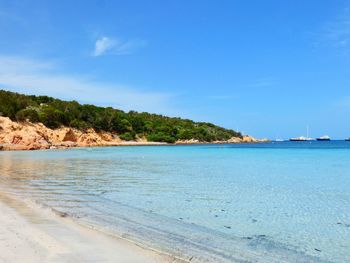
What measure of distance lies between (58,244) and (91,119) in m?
81.4

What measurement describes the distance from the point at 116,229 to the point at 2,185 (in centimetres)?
822

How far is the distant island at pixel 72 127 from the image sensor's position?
5903 centimetres

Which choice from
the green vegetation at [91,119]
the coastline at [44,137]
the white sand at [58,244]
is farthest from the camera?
the green vegetation at [91,119]

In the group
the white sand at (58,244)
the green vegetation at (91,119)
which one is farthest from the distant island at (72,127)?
the white sand at (58,244)

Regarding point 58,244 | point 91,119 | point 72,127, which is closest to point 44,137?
point 72,127

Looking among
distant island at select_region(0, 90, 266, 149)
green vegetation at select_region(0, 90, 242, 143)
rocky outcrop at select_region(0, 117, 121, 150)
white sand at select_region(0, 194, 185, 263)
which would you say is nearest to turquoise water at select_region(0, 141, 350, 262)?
white sand at select_region(0, 194, 185, 263)

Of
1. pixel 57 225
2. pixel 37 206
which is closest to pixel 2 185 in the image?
pixel 37 206

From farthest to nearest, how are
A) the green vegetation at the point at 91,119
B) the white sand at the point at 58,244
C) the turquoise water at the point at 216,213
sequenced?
the green vegetation at the point at 91,119 → the turquoise water at the point at 216,213 → the white sand at the point at 58,244

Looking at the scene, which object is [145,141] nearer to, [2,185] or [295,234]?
[2,185]

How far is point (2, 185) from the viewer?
1422 cm

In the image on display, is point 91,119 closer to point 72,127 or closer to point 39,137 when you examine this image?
point 72,127

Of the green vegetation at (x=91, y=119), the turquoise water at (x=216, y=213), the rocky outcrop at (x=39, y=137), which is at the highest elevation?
the green vegetation at (x=91, y=119)

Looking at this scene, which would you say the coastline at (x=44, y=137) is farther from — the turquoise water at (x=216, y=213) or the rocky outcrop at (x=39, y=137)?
the turquoise water at (x=216, y=213)

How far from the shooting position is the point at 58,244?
240 inches
